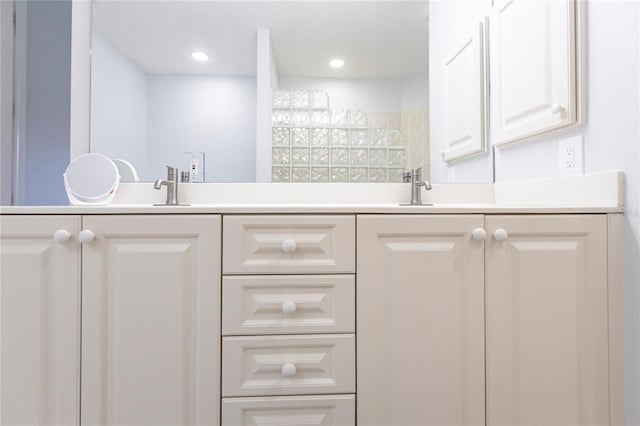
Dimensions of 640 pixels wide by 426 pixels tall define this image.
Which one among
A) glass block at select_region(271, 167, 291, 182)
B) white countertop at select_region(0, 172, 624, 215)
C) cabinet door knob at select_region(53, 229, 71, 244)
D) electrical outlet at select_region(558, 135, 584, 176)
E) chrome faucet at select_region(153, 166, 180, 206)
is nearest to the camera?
cabinet door knob at select_region(53, 229, 71, 244)

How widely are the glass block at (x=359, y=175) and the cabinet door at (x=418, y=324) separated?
492 millimetres

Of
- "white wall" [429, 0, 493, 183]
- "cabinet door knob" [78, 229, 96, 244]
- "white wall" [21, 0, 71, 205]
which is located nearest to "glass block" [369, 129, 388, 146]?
"white wall" [429, 0, 493, 183]

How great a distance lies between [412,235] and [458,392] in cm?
44

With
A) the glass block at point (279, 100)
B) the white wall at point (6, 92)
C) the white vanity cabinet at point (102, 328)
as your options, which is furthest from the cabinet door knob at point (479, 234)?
the white wall at point (6, 92)

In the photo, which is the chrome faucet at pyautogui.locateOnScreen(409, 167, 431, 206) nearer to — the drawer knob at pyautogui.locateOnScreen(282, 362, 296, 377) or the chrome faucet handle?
the drawer knob at pyautogui.locateOnScreen(282, 362, 296, 377)

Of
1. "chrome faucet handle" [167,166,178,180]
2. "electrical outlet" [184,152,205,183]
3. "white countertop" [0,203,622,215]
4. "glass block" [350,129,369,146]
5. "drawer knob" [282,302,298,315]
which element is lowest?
"drawer knob" [282,302,298,315]

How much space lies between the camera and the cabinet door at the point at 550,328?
36.3 inches

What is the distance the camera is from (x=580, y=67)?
1.00 meters

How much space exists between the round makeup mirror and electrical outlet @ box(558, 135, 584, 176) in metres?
1.51

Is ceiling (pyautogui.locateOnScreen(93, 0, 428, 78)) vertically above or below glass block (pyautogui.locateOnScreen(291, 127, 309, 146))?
above

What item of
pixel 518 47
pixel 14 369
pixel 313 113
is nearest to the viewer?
pixel 14 369

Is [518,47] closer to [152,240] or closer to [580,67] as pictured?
[580,67]

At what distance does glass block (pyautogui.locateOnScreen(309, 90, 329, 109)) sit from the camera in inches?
53.9

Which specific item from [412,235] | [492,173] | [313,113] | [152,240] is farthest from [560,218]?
[152,240]
